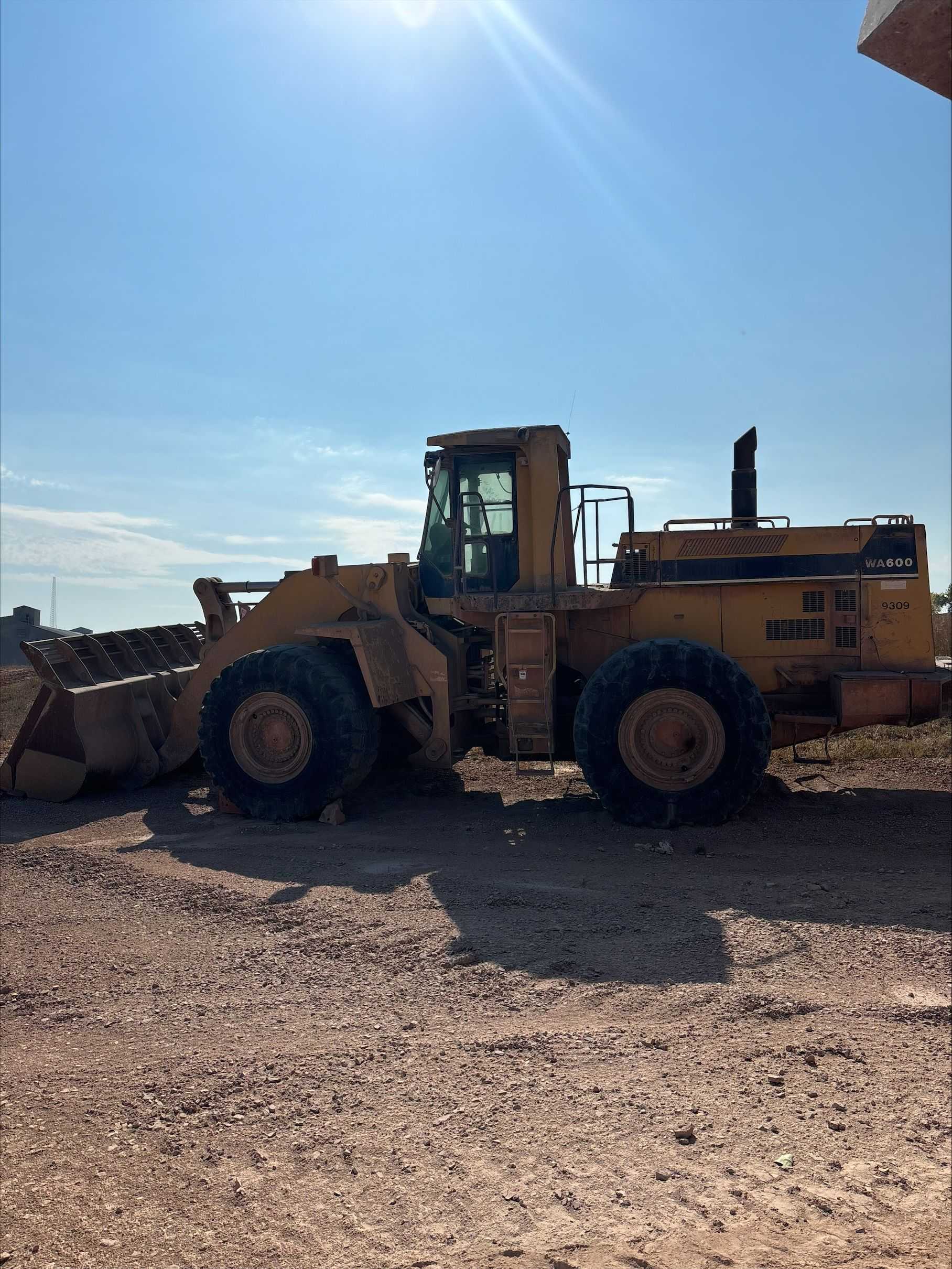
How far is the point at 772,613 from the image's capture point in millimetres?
8117

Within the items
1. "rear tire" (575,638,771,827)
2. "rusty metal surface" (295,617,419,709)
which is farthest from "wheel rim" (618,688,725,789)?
"rusty metal surface" (295,617,419,709)

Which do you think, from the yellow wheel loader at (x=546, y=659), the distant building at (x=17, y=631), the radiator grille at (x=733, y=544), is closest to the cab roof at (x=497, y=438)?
the yellow wheel loader at (x=546, y=659)

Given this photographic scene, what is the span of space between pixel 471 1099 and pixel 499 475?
19.6ft

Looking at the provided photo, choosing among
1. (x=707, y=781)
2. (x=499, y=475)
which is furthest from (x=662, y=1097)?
(x=499, y=475)

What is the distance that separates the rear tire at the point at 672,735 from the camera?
7.25m

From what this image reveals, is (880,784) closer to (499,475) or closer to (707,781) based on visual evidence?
(707,781)

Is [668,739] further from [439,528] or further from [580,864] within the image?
[439,528]

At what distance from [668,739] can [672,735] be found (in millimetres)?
45

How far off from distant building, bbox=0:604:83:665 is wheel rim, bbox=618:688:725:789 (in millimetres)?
26938

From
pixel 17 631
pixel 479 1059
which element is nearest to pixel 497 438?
pixel 479 1059

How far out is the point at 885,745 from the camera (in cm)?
1080

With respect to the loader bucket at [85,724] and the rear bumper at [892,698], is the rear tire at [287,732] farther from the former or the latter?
the rear bumper at [892,698]

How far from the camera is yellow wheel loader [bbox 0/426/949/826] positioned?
7406 mm

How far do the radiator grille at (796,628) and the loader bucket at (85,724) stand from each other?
5.67 m
